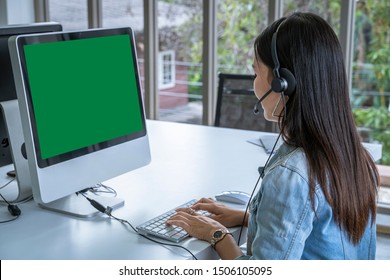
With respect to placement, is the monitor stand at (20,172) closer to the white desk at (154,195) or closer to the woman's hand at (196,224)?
the white desk at (154,195)

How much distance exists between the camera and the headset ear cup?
1.31 meters

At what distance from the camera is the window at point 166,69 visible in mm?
4455

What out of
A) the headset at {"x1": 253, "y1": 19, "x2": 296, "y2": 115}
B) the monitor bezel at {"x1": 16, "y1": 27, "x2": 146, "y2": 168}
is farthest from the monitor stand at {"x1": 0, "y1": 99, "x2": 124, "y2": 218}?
the headset at {"x1": 253, "y1": 19, "x2": 296, "y2": 115}

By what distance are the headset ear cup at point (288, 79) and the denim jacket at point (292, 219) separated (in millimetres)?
132

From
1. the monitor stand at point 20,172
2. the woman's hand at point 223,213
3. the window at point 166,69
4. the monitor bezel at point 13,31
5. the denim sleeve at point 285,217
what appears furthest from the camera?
the window at point 166,69

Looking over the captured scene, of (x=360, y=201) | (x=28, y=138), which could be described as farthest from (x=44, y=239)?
(x=360, y=201)

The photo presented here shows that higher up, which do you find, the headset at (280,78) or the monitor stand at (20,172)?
the headset at (280,78)

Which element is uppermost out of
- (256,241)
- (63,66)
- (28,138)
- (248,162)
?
(63,66)

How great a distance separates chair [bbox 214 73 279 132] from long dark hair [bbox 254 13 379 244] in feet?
5.94

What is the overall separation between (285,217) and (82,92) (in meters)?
0.70

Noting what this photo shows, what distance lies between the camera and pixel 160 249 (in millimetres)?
1445

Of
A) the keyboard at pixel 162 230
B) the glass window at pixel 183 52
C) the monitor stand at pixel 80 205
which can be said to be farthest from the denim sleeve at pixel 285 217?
the glass window at pixel 183 52
